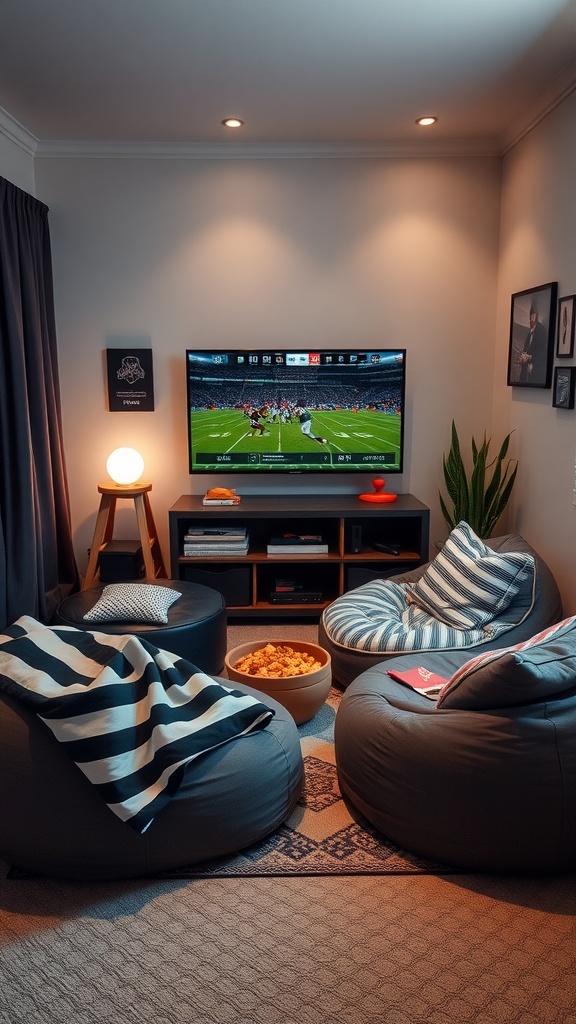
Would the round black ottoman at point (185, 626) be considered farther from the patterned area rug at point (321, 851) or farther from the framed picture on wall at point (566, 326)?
the framed picture on wall at point (566, 326)

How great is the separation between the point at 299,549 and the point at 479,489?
1.03 metres

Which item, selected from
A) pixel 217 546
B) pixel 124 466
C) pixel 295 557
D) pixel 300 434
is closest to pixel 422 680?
pixel 295 557

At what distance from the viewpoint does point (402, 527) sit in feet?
15.5

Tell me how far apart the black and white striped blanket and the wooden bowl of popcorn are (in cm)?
42

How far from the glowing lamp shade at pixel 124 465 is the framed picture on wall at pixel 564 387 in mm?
2234

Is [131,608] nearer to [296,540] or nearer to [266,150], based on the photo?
[296,540]

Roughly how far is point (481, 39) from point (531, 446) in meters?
1.84

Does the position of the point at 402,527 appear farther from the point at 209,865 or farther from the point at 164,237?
the point at 209,865

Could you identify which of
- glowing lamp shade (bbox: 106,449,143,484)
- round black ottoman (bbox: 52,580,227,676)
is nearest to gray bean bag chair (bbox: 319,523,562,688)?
round black ottoman (bbox: 52,580,227,676)

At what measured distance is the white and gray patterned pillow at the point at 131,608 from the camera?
3.28 meters

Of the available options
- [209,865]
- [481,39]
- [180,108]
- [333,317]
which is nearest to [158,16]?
[180,108]

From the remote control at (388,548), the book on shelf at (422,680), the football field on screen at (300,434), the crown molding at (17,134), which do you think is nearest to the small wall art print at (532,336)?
the football field on screen at (300,434)

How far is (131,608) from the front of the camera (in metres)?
3.31

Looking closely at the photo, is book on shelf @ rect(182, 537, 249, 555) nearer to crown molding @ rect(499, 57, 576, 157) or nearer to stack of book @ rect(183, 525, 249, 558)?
stack of book @ rect(183, 525, 249, 558)
